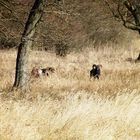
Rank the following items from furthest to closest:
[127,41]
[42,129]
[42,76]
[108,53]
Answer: [127,41] < [108,53] < [42,76] < [42,129]

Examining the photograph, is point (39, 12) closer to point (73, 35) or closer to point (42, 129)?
point (42, 129)

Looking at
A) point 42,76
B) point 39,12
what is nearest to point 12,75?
point 42,76

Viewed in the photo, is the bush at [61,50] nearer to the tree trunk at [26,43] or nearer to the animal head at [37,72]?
the animal head at [37,72]

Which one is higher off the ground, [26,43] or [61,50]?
[26,43]

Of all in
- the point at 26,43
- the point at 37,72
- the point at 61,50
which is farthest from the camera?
the point at 61,50

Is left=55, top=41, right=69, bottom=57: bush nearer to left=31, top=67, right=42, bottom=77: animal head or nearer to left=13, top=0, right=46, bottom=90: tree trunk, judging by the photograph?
left=31, top=67, right=42, bottom=77: animal head

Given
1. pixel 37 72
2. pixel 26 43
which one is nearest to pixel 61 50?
pixel 37 72

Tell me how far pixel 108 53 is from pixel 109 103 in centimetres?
1767

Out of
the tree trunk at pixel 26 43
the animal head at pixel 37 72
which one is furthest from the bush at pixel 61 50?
the tree trunk at pixel 26 43

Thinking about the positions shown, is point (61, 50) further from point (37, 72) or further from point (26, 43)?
point (26, 43)

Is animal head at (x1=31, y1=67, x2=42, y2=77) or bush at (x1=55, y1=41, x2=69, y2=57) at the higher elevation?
bush at (x1=55, y1=41, x2=69, y2=57)

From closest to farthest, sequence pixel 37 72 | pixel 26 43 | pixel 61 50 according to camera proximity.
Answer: pixel 26 43, pixel 37 72, pixel 61 50

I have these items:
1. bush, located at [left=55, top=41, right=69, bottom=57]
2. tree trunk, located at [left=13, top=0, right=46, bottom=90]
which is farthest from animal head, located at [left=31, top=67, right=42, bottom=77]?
bush, located at [left=55, top=41, right=69, bottom=57]

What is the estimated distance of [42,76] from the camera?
1568 centimetres
